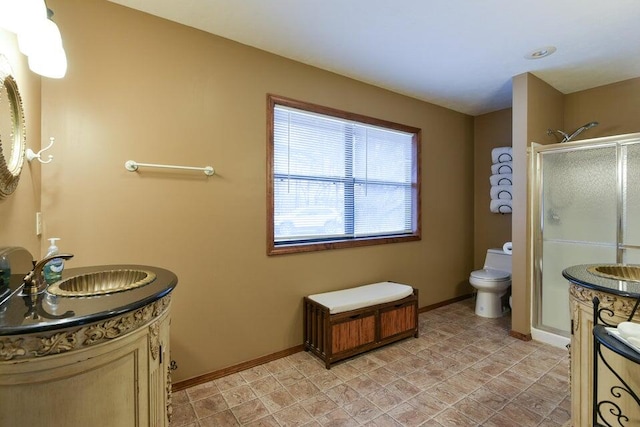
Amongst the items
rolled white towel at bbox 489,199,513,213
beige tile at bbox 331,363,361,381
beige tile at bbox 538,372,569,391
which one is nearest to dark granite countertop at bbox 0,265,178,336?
beige tile at bbox 331,363,361,381

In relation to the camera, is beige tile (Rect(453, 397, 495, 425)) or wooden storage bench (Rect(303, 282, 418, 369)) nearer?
beige tile (Rect(453, 397, 495, 425))

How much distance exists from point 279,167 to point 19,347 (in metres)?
1.99

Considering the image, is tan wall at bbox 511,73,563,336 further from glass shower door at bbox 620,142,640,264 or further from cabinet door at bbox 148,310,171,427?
cabinet door at bbox 148,310,171,427

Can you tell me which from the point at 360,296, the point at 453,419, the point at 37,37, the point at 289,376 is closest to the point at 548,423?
the point at 453,419

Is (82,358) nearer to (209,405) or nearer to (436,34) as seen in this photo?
(209,405)

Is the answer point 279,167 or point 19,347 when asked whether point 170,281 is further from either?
point 279,167

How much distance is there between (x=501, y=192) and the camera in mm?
3760

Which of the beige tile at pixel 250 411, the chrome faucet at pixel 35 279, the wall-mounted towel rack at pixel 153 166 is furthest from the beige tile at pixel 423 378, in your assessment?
the chrome faucet at pixel 35 279

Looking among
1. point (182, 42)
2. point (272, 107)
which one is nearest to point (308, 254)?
point (272, 107)

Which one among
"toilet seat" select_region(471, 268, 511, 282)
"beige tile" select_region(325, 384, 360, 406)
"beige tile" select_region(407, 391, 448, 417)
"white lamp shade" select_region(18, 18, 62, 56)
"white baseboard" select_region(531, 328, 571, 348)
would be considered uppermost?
"white lamp shade" select_region(18, 18, 62, 56)

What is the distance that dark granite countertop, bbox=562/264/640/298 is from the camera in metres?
1.25

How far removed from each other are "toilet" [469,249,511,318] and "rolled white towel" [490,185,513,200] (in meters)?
0.67

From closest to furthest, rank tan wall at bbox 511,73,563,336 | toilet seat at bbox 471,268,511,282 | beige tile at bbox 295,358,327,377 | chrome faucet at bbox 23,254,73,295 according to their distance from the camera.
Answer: chrome faucet at bbox 23,254,73,295 → beige tile at bbox 295,358,327,377 → tan wall at bbox 511,73,563,336 → toilet seat at bbox 471,268,511,282

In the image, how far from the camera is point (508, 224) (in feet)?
12.8
